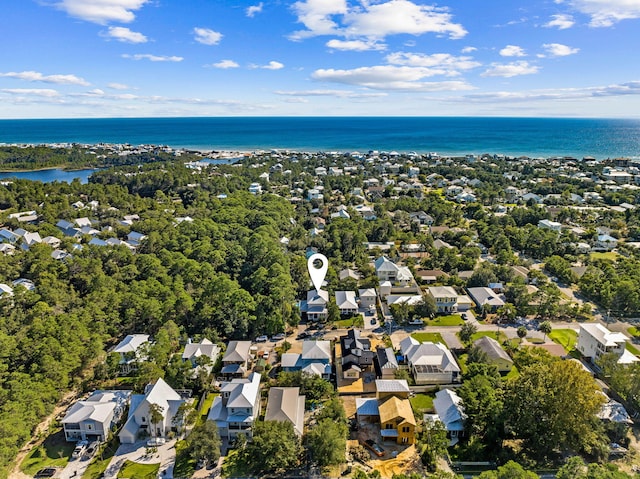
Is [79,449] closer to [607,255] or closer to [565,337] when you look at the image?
[565,337]

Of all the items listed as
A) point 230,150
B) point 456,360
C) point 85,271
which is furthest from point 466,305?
point 230,150

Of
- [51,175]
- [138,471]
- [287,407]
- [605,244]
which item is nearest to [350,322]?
[287,407]

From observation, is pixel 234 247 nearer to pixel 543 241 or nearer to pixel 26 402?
pixel 26 402

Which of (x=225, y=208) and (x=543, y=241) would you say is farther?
(x=225, y=208)

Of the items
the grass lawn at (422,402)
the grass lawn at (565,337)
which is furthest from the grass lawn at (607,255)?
the grass lawn at (422,402)

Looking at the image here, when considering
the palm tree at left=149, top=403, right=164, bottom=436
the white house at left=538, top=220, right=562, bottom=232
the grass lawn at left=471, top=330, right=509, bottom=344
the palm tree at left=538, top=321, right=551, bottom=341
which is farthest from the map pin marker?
the white house at left=538, top=220, right=562, bottom=232

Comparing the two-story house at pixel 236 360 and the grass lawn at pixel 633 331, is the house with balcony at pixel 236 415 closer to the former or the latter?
the two-story house at pixel 236 360
